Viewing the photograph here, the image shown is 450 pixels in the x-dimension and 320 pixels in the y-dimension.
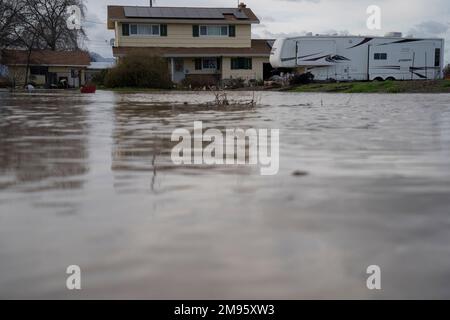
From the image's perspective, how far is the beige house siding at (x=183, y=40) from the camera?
42.8 meters

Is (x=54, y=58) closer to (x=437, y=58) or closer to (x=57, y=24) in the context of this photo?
(x=57, y=24)

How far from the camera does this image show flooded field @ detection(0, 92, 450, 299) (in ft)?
6.06

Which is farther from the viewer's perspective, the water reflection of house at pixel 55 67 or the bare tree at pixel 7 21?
the water reflection of house at pixel 55 67

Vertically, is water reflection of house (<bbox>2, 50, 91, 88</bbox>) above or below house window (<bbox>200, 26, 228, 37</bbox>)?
below

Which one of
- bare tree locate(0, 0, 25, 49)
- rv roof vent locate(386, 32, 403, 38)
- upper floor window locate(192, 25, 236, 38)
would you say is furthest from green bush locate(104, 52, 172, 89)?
rv roof vent locate(386, 32, 403, 38)

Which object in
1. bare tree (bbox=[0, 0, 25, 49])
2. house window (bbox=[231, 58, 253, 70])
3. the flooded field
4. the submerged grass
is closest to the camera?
the flooded field

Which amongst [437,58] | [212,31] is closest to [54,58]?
[212,31]

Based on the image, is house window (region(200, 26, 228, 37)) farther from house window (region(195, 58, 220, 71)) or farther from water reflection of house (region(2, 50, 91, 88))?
water reflection of house (region(2, 50, 91, 88))

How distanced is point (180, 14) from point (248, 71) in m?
6.65

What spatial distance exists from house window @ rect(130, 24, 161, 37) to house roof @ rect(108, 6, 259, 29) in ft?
2.05

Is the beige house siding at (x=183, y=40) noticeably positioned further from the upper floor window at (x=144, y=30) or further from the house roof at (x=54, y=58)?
the house roof at (x=54, y=58)

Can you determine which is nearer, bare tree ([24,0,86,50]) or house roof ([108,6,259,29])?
house roof ([108,6,259,29])

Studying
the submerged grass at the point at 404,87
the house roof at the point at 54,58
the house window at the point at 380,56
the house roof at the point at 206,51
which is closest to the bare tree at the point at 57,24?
the house roof at the point at 54,58

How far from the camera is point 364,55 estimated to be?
37.5 metres
